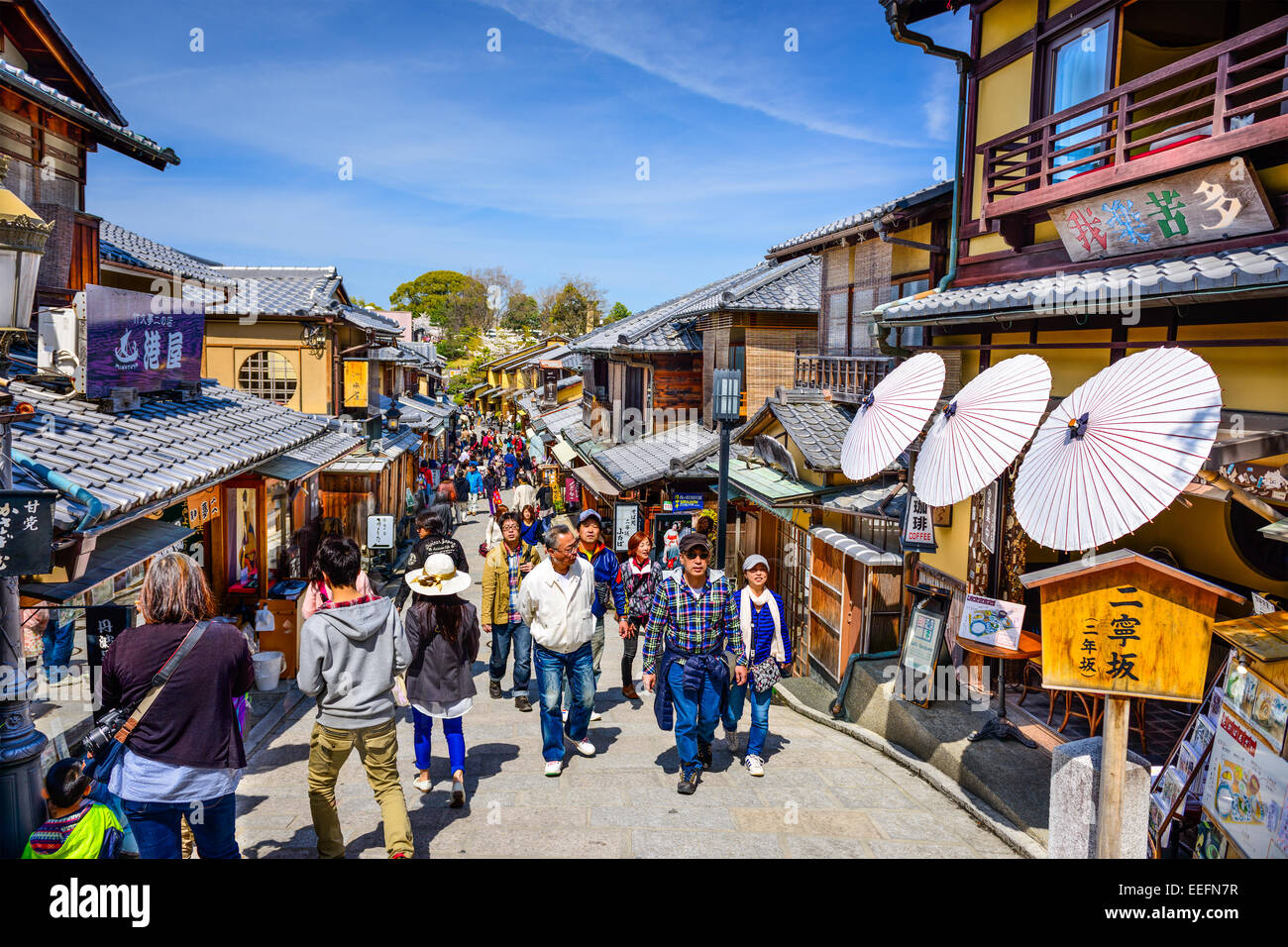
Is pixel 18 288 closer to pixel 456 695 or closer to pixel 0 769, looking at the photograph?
pixel 0 769

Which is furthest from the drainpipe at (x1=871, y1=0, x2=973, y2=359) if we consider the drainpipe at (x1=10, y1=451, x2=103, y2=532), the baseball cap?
the drainpipe at (x1=10, y1=451, x2=103, y2=532)

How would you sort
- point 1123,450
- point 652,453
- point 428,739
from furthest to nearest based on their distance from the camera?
1. point 652,453
2. point 428,739
3. point 1123,450

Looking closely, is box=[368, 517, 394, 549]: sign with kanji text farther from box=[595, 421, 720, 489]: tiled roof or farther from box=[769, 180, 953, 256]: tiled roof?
box=[769, 180, 953, 256]: tiled roof

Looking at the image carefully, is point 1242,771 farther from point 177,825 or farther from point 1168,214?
point 177,825

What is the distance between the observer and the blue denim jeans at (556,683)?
7.25 m

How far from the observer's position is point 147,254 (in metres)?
17.9

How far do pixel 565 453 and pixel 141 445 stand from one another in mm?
19205

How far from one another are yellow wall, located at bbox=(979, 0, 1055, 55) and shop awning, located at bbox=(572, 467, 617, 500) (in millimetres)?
11238

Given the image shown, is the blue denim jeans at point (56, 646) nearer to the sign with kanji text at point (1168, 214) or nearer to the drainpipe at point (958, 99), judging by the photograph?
the drainpipe at point (958, 99)

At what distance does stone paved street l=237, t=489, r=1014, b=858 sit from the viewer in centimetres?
593

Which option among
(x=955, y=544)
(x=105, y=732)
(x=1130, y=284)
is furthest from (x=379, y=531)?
(x=1130, y=284)

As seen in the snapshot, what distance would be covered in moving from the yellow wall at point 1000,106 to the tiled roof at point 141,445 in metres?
8.99

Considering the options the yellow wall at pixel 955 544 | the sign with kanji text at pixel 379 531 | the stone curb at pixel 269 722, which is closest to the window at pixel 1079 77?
the yellow wall at pixel 955 544
